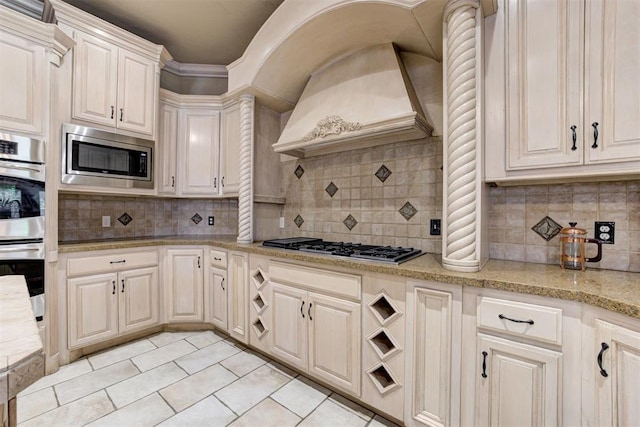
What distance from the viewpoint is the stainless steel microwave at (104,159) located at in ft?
7.54

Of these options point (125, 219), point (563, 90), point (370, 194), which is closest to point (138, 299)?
point (125, 219)

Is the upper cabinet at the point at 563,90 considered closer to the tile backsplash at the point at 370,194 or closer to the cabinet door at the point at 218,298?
the tile backsplash at the point at 370,194

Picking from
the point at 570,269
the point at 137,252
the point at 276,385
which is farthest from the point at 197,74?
the point at 570,269

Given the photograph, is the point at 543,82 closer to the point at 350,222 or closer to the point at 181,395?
the point at 350,222

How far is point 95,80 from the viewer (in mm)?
2424

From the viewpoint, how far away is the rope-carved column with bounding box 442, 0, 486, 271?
1489 millimetres

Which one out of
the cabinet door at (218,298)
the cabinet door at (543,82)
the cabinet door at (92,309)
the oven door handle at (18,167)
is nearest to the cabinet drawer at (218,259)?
the cabinet door at (218,298)

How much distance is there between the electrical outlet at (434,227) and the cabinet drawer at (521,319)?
2.56ft

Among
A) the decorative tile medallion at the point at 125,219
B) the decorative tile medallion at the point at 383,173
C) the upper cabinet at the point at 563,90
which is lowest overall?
the decorative tile medallion at the point at 125,219

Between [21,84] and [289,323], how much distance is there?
8.19 ft

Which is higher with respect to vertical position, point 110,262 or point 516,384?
point 110,262

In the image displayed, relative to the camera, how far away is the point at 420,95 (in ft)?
7.09

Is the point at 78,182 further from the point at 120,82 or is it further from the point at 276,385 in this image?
the point at 276,385

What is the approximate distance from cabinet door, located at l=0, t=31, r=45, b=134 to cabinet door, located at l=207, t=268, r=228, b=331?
67.2 inches
